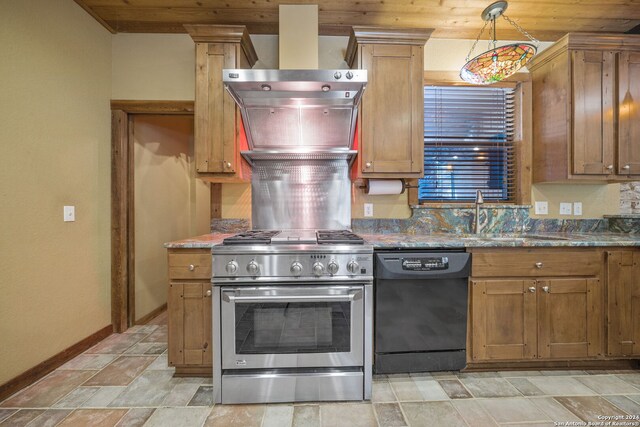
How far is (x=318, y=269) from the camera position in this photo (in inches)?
67.5

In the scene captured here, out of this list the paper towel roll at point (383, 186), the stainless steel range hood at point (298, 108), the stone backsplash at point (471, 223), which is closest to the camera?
the stainless steel range hood at point (298, 108)

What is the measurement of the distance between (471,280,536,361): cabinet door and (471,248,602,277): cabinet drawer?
0.25 feet

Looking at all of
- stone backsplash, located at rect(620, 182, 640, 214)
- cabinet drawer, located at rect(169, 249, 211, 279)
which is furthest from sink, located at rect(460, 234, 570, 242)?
cabinet drawer, located at rect(169, 249, 211, 279)

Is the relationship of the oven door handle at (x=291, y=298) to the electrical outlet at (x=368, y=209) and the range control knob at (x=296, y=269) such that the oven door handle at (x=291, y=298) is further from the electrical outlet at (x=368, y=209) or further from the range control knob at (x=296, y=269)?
the electrical outlet at (x=368, y=209)

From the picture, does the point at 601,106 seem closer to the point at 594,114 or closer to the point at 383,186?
the point at 594,114

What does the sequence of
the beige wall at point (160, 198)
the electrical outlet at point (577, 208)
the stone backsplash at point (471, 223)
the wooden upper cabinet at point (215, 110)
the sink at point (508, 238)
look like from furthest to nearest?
the beige wall at point (160, 198) < the electrical outlet at point (577, 208) < the stone backsplash at point (471, 223) < the wooden upper cabinet at point (215, 110) < the sink at point (508, 238)

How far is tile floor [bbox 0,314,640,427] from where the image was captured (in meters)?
1.58

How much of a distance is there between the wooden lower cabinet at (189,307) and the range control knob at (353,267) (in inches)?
36.3

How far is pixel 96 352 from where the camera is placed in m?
2.33

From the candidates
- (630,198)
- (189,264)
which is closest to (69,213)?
(189,264)

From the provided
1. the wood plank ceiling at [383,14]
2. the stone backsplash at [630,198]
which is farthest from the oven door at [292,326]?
the stone backsplash at [630,198]

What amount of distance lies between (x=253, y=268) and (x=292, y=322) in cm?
41

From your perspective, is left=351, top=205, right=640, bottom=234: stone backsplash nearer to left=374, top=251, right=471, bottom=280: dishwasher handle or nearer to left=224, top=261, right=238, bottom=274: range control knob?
left=374, top=251, right=471, bottom=280: dishwasher handle

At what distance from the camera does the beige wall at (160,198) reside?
295 centimetres
